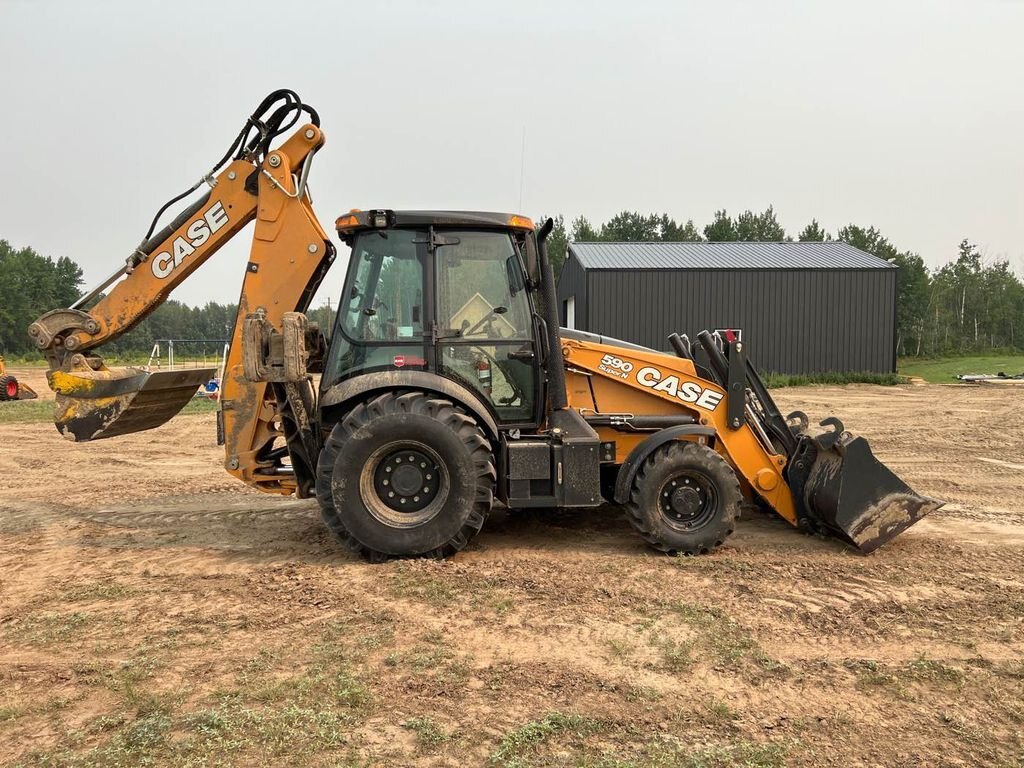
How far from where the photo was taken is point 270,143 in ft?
19.1

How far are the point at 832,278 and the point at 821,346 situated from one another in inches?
94.2

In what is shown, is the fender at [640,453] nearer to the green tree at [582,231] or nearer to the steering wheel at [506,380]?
the steering wheel at [506,380]

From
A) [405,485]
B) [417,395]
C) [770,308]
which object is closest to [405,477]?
[405,485]

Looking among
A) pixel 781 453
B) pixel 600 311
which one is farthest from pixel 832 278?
pixel 781 453

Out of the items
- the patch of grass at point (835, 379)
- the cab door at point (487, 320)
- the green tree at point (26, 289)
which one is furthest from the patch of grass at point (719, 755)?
the green tree at point (26, 289)

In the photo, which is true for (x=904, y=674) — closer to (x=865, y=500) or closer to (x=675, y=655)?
(x=675, y=655)

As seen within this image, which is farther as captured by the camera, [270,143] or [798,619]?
[270,143]

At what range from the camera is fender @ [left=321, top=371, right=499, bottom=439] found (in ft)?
17.3

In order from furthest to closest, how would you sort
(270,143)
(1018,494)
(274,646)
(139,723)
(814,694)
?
1. (1018,494)
2. (270,143)
3. (274,646)
4. (814,694)
5. (139,723)

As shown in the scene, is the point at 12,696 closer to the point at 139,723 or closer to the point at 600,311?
the point at 139,723

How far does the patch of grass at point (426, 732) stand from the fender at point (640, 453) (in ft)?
8.63

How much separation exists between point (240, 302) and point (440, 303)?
155cm

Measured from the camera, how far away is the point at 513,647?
397 centimetres

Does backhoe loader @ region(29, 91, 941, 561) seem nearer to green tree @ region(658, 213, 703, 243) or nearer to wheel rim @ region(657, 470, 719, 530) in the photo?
wheel rim @ region(657, 470, 719, 530)
